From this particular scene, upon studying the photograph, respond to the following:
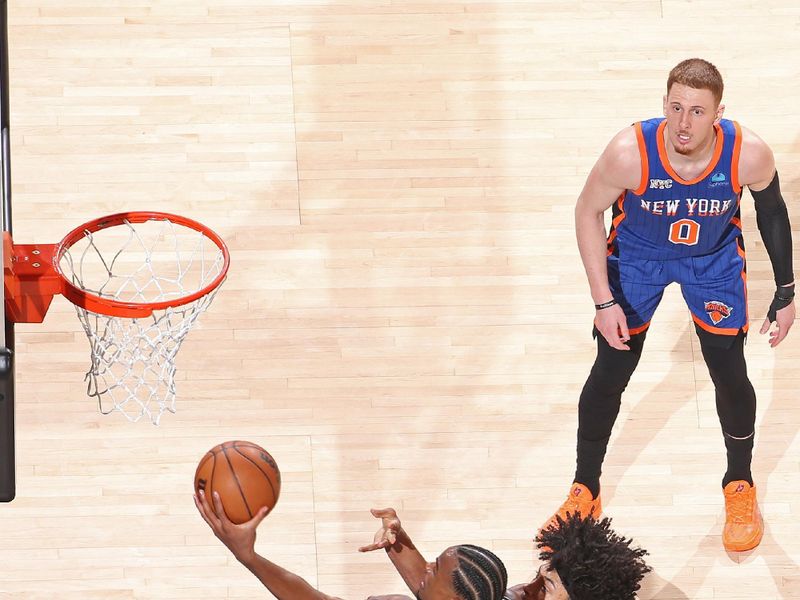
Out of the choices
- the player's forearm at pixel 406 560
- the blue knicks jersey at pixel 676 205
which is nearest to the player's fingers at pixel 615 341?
the blue knicks jersey at pixel 676 205

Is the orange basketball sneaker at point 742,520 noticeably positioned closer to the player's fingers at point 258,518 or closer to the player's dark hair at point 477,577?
the player's dark hair at point 477,577

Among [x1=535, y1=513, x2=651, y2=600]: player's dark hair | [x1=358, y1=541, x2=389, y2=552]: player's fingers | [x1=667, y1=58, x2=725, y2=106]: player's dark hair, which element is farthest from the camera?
[x1=667, y1=58, x2=725, y2=106]: player's dark hair

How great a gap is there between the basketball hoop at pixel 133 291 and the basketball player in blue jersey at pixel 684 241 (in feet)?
4.03

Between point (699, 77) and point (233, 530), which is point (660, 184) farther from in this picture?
point (233, 530)

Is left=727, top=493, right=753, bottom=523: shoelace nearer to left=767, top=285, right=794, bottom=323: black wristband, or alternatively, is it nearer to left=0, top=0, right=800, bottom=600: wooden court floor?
left=0, top=0, right=800, bottom=600: wooden court floor

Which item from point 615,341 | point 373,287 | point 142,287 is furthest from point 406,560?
point 142,287

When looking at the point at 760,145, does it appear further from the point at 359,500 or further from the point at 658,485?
the point at 359,500

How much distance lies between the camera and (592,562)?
9.64 ft

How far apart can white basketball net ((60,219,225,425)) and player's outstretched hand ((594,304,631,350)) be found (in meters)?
1.38

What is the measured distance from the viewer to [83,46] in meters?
5.36

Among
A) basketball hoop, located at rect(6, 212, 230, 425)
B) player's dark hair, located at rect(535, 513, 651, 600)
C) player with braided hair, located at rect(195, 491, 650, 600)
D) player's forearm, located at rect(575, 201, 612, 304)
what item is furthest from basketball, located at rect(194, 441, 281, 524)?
player's forearm, located at rect(575, 201, 612, 304)

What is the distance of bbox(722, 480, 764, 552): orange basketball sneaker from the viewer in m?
4.40

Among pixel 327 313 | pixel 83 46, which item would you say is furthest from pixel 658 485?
pixel 83 46

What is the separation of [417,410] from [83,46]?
2186 mm
